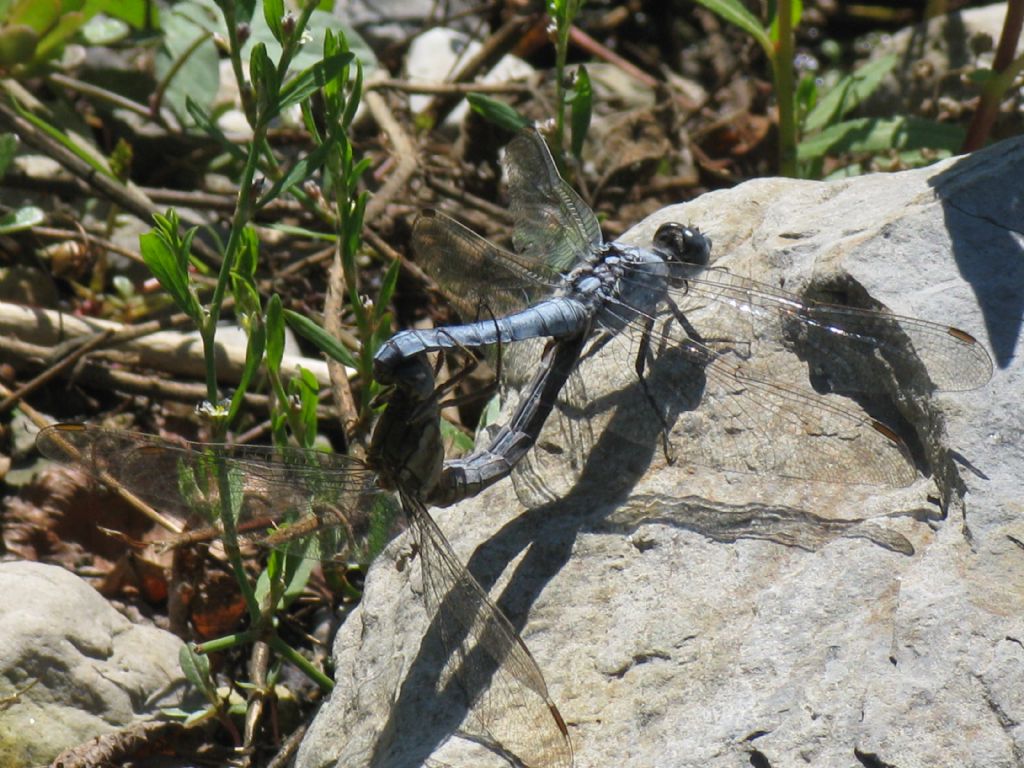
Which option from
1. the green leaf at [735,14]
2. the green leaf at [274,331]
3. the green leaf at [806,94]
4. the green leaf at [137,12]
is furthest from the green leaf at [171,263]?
the green leaf at [806,94]

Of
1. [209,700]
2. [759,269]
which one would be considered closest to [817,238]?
[759,269]

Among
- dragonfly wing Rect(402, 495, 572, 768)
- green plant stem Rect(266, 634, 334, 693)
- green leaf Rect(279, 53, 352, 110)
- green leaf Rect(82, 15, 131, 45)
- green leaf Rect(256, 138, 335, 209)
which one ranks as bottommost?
green plant stem Rect(266, 634, 334, 693)

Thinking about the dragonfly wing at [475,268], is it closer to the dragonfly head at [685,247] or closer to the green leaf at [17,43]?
the dragonfly head at [685,247]

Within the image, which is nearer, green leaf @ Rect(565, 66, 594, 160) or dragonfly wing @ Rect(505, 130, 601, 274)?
dragonfly wing @ Rect(505, 130, 601, 274)

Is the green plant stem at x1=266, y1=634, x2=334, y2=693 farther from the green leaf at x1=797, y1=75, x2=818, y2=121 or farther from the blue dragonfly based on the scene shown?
the green leaf at x1=797, y1=75, x2=818, y2=121

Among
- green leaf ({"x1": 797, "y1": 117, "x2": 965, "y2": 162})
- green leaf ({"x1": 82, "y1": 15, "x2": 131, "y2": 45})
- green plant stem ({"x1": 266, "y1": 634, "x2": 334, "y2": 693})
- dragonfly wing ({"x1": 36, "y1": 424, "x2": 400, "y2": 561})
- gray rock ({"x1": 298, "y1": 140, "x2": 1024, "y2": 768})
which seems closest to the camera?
gray rock ({"x1": 298, "y1": 140, "x2": 1024, "y2": 768})

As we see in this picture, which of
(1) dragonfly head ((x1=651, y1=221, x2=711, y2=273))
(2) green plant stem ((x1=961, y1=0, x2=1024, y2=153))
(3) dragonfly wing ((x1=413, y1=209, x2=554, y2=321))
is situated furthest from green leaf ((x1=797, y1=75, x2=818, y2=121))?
(3) dragonfly wing ((x1=413, y1=209, x2=554, y2=321))

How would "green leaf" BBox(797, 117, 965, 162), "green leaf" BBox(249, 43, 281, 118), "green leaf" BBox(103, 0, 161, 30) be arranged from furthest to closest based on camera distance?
"green leaf" BBox(103, 0, 161, 30)
"green leaf" BBox(797, 117, 965, 162)
"green leaf" BBox(249, 43, 281, 118)

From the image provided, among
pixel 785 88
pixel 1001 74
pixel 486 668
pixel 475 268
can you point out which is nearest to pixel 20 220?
pixel 475 268
